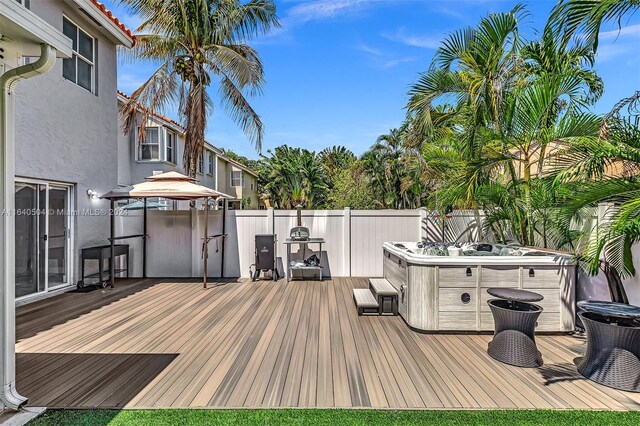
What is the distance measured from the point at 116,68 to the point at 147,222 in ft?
12.5

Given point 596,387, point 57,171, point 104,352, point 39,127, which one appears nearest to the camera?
point 596,387

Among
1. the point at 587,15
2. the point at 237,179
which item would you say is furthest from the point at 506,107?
the point at 237,179

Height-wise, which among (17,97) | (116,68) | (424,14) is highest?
(424,14)

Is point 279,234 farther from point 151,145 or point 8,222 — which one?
point 151,145

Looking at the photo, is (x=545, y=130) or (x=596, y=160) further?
(x=545, y=130)

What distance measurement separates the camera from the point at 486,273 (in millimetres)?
4508

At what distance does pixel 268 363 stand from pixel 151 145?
11.6 m

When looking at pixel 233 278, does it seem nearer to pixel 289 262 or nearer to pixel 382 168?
pixel 289 262

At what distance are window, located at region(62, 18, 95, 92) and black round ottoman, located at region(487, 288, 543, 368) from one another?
335 inches

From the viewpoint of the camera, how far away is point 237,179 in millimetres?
23547

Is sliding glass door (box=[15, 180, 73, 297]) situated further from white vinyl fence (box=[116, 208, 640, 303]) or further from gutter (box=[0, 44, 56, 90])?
gutter (box=[0, 44, 56, 90])

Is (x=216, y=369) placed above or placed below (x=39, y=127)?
below

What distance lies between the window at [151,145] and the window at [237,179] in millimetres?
→ 10535

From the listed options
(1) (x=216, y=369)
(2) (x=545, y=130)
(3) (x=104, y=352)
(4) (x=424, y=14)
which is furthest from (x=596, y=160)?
(4) (x=424, y=14)
